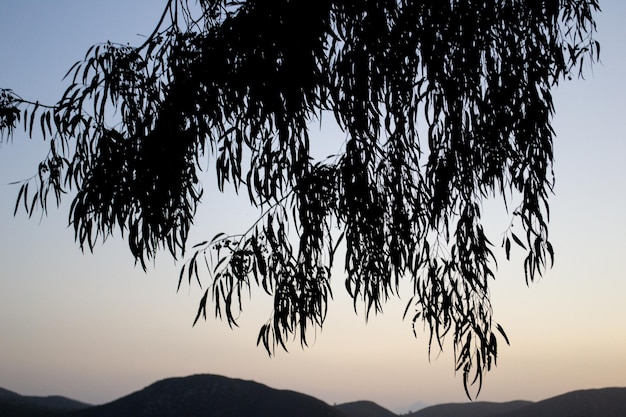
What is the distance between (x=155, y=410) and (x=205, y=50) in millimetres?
73411

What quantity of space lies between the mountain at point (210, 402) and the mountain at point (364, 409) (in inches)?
508

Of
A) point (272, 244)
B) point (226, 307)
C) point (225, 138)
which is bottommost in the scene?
point (226, 307)

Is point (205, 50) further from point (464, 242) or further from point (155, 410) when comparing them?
point (155, 410)

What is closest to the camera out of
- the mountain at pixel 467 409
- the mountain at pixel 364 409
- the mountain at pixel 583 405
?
the mountain at pixel 583 405

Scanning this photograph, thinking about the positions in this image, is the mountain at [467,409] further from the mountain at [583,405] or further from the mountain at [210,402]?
the mountain at [210,402]

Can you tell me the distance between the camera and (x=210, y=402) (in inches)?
2997

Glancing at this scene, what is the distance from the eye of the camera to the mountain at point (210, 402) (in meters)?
73.2

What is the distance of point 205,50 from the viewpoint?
5.14 metres

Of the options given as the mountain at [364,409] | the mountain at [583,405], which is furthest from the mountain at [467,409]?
the mountain at [583,405]

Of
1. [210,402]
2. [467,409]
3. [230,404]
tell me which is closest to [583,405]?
[467,409]

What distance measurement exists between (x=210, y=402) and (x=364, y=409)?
24.0 metres

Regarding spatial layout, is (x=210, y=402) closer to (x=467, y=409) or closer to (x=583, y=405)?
(x=467, y=409)

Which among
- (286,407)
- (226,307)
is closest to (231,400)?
(286,407)

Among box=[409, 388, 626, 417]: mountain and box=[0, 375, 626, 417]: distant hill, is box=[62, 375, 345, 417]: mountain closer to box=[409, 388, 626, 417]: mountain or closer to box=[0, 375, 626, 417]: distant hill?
box=[0, 375, 626, 417]: distant hill
